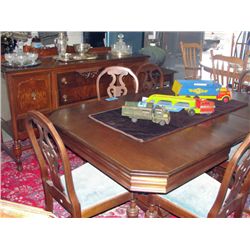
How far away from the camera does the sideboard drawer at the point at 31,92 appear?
243 centimetres

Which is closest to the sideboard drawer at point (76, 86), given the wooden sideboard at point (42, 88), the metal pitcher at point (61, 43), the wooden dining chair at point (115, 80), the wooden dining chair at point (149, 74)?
the wooden sideboard at point (42, 88)

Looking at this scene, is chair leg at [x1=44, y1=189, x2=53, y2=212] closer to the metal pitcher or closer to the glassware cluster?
the glassware cluster

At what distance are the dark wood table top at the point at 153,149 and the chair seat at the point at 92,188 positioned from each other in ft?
0.71

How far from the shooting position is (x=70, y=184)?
1.43m

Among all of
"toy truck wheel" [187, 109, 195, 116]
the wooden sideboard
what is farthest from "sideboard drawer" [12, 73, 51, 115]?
"toy truck wheel" [187, 109, 195, 116]

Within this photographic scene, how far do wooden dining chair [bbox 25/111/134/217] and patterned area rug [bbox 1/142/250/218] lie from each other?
0.45 meters

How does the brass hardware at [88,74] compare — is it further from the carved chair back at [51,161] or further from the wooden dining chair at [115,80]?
the carved chair back at [51,161]

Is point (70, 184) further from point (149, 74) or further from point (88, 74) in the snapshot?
point (88, 74)

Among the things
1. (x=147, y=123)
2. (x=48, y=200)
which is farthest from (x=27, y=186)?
(x=147, y=123)

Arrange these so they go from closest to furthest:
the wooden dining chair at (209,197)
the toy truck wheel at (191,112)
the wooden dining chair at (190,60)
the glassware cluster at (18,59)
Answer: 1. the wooden dining chair at (209,197)
2. the toy truck wheel at (191,112)
3. the glassware cluster at (18,59)
4. the wooden dining chair at (190,60)

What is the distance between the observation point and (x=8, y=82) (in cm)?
235

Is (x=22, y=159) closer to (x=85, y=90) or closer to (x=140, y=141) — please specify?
(x=85, y=90)
